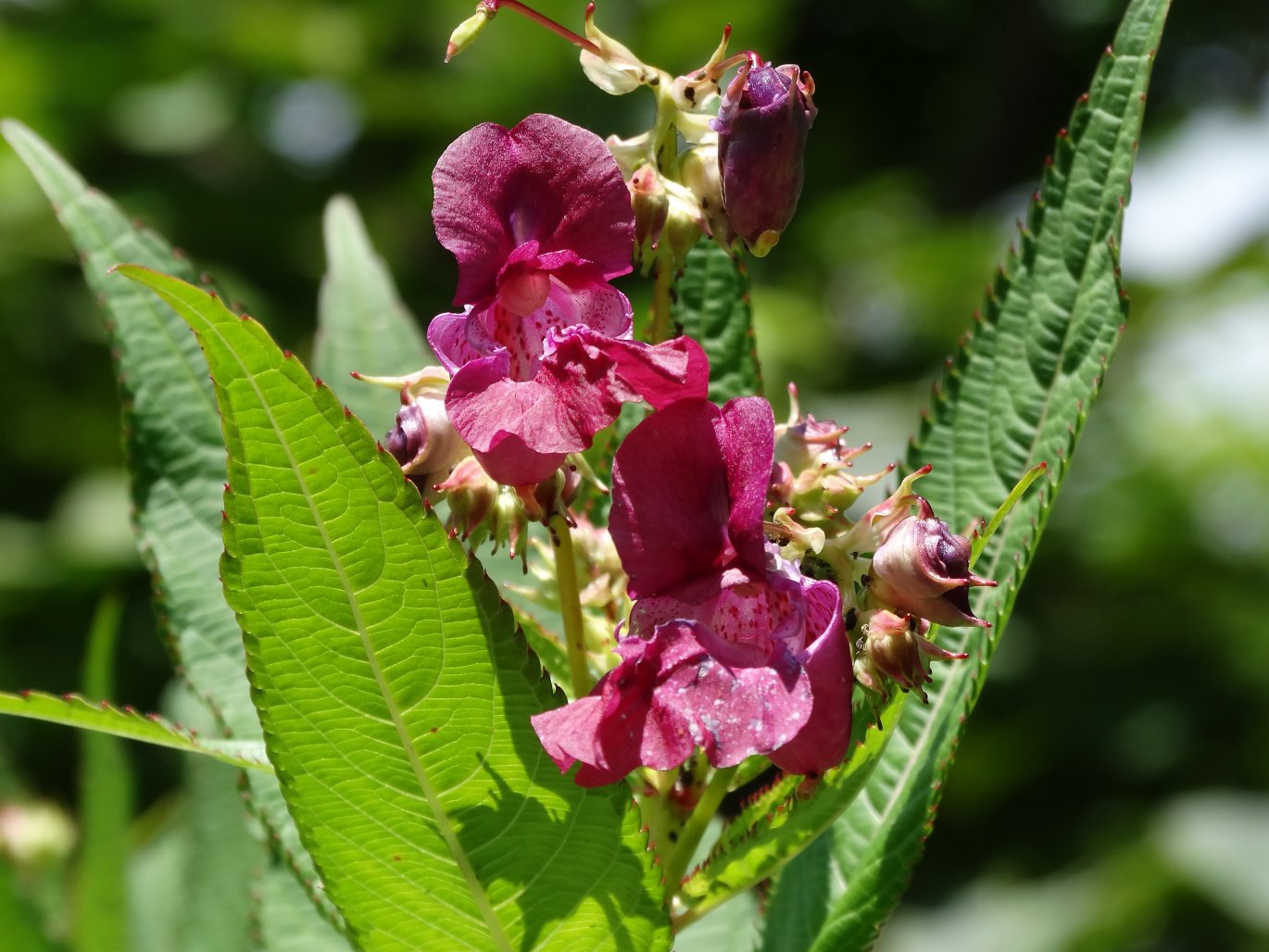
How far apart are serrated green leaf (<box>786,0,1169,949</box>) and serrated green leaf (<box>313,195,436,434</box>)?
0.72 meters

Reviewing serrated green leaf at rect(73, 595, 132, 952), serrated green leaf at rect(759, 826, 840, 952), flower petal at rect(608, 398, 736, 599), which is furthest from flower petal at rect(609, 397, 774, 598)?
serrated green leaf at rect(73, 595, 132, 952)

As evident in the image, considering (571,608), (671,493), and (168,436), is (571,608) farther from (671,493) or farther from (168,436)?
(168,436)

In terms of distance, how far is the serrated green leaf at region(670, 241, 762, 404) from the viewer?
153cm

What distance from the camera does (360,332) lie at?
1863 mm

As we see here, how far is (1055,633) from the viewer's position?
6258 mm

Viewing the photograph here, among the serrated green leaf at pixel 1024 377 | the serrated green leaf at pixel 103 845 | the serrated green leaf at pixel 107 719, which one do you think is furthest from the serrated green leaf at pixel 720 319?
the serrated green leaf at pixel 103 845

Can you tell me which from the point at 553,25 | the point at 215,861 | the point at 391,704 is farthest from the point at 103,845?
the point at 553,25

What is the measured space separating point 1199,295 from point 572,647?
17.0ft

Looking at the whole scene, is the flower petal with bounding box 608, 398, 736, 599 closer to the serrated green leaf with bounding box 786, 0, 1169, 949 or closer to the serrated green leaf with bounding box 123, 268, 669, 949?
the serrated green leaf with bounding box 123, 268, 669, 949

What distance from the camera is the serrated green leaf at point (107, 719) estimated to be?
103 centimetres

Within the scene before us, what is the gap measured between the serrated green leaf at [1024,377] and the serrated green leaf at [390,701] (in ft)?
1.05

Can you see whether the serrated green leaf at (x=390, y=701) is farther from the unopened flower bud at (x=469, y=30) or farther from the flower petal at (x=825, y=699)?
the unopened flower bud at (x=469, y=30)

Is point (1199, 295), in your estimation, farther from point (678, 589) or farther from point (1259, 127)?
point (678, 589)

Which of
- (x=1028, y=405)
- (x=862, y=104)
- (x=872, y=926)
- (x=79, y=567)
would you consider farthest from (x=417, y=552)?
(x=862, y=104)
